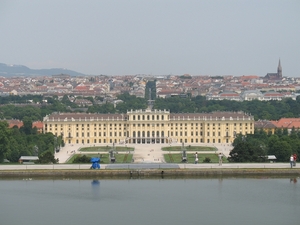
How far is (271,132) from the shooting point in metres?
58.5

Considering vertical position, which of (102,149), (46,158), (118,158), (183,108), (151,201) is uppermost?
(183,108)

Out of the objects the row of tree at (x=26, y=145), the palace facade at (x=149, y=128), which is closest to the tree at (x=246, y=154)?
the row of tree at (x=26, y=145)

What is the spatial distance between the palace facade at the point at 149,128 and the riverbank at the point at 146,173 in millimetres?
22036

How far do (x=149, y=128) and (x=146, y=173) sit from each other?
23.2 metres

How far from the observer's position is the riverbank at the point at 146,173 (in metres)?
34.3

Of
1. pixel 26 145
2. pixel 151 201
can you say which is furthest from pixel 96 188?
pixel 26 145

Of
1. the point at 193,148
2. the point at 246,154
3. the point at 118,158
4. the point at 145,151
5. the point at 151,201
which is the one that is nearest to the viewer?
the point at 151,201

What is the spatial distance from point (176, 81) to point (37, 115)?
82923 millimetres

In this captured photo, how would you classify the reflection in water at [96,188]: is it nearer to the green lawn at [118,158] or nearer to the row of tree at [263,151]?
the green lawn at [118,158]

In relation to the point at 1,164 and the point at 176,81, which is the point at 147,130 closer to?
the point at 1,164

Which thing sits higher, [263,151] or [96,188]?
[263,151]

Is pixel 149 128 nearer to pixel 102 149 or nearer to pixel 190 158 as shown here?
pixel 102 149

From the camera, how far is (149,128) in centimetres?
5791

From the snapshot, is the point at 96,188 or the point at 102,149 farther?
the point at 102,149
